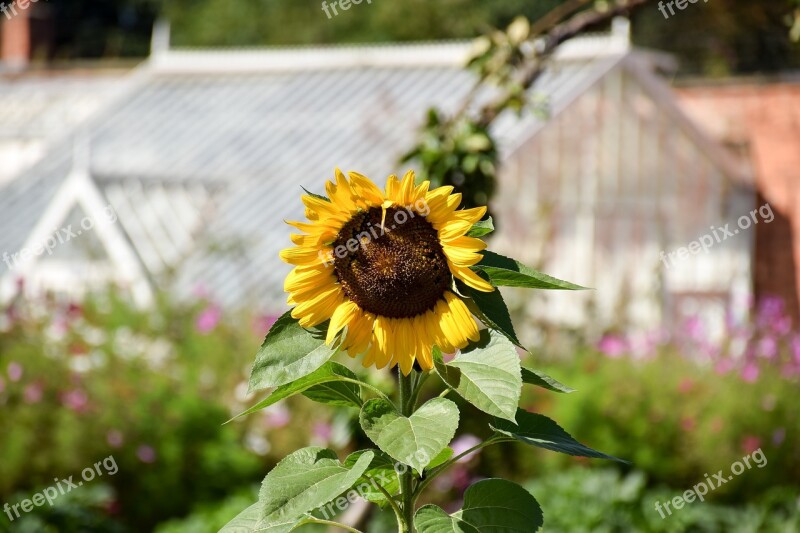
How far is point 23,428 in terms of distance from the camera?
498 cm

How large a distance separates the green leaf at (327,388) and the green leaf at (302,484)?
0.25 feet

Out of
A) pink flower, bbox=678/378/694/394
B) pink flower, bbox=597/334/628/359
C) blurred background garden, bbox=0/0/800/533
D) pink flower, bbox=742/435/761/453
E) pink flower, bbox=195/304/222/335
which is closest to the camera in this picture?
blurred background garden, bbox=0/0/800/533

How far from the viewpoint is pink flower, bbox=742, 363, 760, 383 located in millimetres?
5879

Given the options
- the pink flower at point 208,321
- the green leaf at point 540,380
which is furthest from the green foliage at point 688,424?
the green leaf at point 540,380

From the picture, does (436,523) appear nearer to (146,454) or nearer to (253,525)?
(253,525)

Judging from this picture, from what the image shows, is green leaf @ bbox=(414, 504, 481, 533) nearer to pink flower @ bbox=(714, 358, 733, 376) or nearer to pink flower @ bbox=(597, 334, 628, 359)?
pink flower @ bbox=(714, 358, 733, 376)

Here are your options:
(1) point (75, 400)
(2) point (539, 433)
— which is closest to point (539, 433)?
(2) point (539, 433)

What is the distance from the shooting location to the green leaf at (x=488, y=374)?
1120 millimetres

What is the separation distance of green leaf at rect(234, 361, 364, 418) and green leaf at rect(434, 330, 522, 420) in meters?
0.12

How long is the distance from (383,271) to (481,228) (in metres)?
0.14
